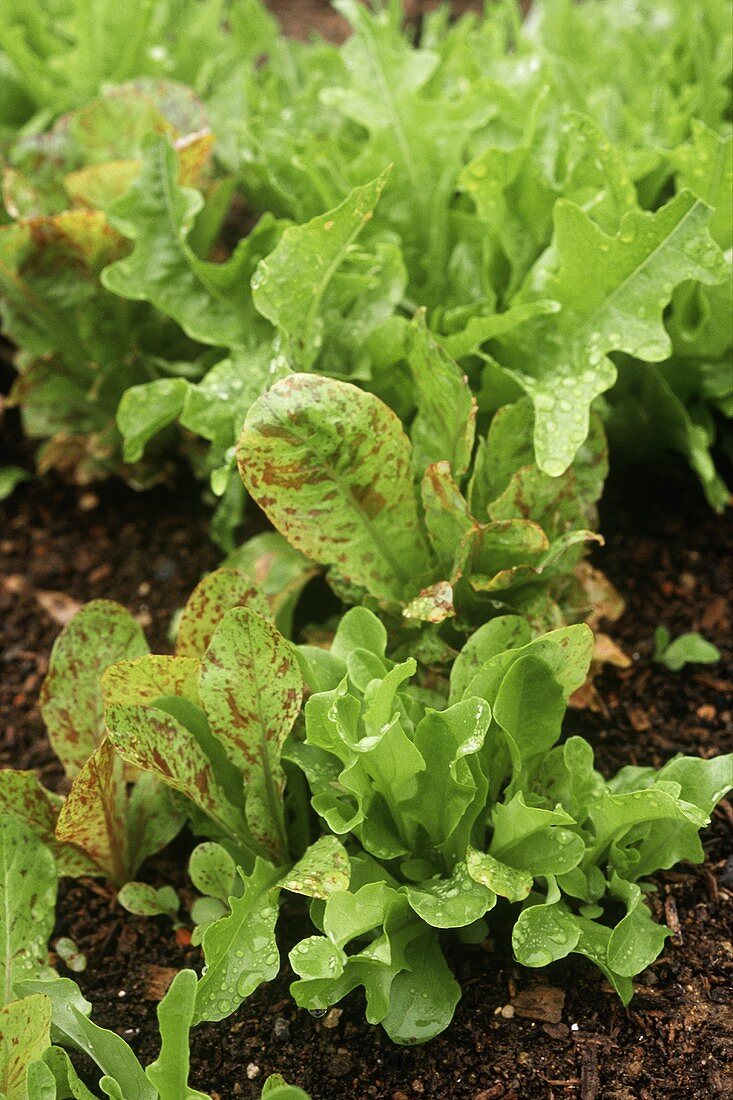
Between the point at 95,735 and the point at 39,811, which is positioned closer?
the point at 39,811

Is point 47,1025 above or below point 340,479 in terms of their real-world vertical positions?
below

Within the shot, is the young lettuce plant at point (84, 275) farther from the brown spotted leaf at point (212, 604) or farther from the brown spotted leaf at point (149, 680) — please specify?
the brown spotted leaf at point (149, 680)

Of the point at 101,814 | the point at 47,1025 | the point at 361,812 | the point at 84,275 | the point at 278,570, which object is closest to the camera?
the point at 47,1025


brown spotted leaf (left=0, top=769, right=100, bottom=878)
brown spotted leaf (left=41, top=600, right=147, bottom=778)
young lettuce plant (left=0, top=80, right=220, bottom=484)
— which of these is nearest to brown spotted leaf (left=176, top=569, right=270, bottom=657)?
brown spotted leaf (left=41, top=600, right=147, bottom=778)

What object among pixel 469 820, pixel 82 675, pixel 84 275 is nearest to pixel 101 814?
pixel 82 675

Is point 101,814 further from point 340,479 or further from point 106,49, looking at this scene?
point 106,49

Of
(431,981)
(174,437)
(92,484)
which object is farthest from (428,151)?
(431,981)

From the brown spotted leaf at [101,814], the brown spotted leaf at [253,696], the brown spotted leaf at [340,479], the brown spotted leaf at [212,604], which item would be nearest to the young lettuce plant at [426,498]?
the brown spotted leaf at [340,479]

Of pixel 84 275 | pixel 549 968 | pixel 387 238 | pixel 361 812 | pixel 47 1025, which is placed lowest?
pixel 549 968
